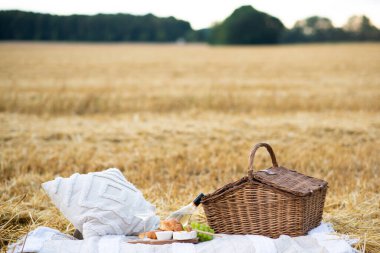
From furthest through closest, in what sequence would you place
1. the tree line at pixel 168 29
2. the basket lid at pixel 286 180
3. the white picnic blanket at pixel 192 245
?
the tree line at pixel 168 29, the basket lid at pixel 286 180, the white picnic blanket at pixel 192 245

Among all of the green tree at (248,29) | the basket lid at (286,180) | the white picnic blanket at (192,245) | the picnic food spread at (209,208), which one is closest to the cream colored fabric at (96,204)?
the picnic food spread at (209,208)

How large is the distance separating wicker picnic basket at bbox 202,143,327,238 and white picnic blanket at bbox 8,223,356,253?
0.65 feet

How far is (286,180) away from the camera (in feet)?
14.3

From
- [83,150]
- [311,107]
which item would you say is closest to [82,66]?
[311,107]

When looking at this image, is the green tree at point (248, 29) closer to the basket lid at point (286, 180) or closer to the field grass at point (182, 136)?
the field grass at point (182, 136)

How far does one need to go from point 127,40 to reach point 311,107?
55.8 m

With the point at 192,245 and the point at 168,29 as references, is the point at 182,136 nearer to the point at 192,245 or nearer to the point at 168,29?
the point at 192,245

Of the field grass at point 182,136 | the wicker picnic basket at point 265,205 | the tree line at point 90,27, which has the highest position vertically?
the tree line at point 90,27

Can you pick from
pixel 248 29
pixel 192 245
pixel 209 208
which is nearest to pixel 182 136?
pixel 209 208

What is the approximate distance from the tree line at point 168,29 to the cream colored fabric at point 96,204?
54.1 m

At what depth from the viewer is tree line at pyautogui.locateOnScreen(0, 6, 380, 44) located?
5753cm

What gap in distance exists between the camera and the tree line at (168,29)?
5753 cm

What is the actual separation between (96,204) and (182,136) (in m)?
5.25

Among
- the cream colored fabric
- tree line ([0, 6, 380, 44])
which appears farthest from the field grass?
tree line ([0, 6, 380, 44])
